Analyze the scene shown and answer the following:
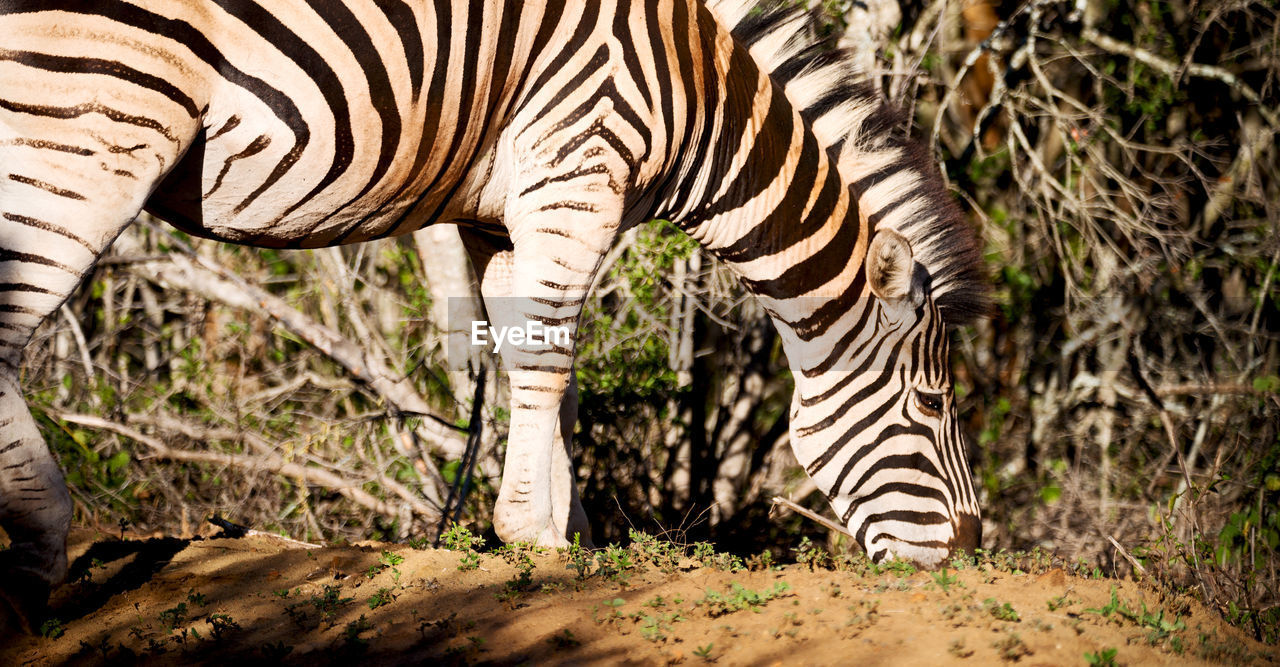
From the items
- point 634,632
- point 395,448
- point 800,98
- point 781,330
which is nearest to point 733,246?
point 781,330

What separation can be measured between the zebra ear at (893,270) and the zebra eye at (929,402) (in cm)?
46

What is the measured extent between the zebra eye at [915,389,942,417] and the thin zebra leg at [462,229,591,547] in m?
1.78

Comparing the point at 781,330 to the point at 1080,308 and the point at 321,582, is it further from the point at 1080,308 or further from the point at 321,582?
the point at 1080,308

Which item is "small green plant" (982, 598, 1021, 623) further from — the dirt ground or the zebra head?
the zebra head

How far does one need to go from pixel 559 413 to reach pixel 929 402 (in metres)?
1.86

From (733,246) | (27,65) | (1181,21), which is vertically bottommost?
(733,246)

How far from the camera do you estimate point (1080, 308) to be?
8.26m

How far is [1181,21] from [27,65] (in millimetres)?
8755

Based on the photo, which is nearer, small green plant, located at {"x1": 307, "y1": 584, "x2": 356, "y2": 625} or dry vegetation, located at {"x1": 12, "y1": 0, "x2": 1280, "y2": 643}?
small green plant, located at {"x1": 307, "y1": 584, "x2": 356, "y2": 625}

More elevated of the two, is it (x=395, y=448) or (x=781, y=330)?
(x=781, y=330)

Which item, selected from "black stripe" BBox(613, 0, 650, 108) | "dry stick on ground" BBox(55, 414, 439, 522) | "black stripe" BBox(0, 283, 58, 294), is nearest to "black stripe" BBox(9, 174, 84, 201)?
"black stripe" BBox(0, 283, 58, 294)

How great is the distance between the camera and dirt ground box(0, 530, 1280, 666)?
2.99 meters

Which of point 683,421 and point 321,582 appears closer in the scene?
point 321,582

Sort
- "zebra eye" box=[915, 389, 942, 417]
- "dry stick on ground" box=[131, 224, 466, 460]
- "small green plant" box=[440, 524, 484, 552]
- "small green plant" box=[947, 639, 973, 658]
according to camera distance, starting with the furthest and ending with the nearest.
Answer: "dry stick on ground" box=[131, 224, 466, 460] < "zebra eye" box=[915, 389, 942, 417] < "small green plant" box=[440, 524, 484, 552] < "small green plant" box=[947, 639, 973, 658]
